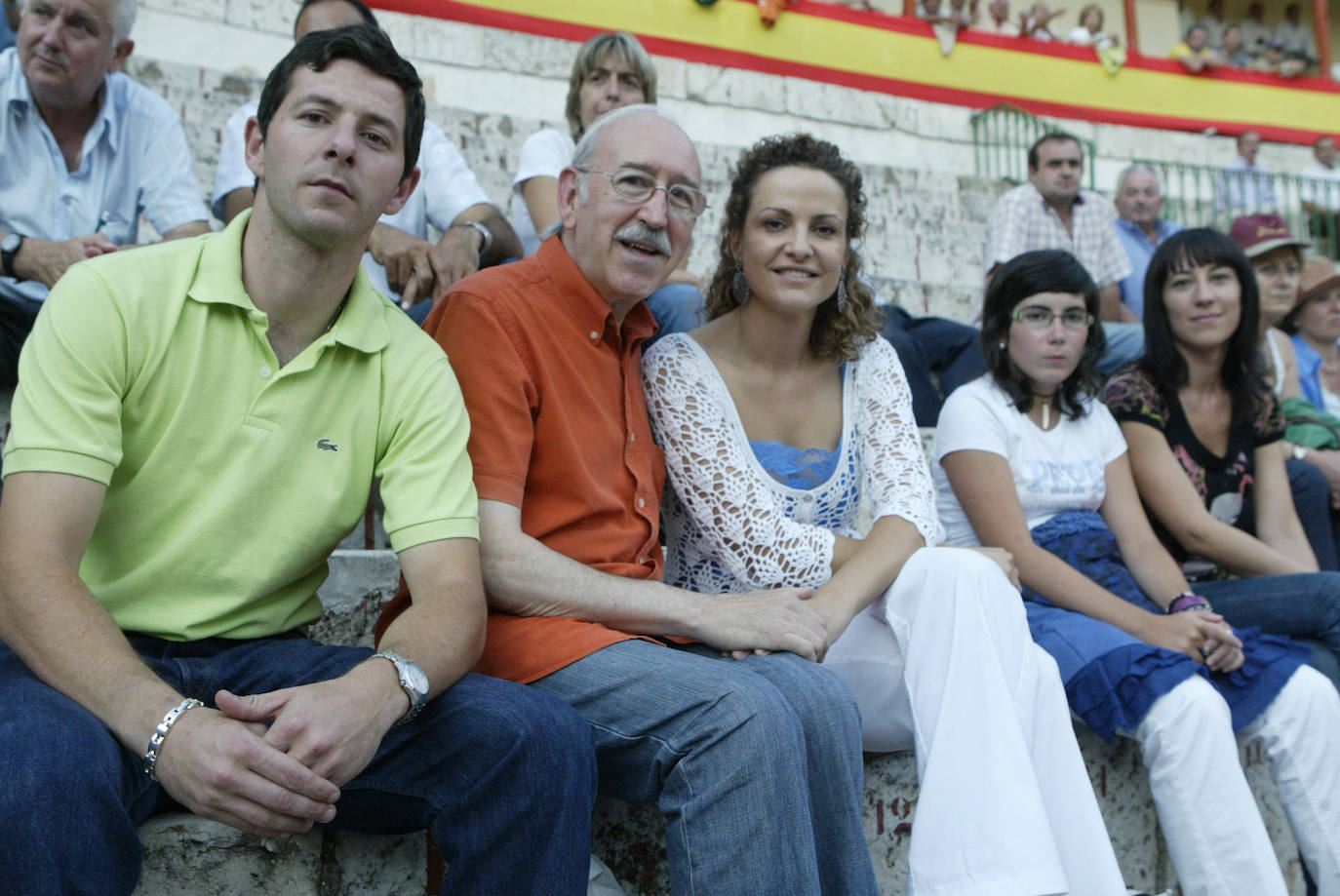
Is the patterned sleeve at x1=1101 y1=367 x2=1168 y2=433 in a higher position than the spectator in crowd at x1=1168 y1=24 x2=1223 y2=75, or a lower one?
lower

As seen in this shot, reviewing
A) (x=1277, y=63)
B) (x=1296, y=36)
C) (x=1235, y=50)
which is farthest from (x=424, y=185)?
(x=1296, y=36)

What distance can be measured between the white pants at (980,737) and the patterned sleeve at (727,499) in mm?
173

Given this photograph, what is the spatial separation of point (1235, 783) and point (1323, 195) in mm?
10349

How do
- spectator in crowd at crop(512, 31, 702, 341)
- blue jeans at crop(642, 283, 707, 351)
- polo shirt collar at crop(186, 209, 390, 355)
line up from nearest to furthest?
polo shirt collar at crop(186, 209, 390, 355) → blue jeans at crop(642, 283, 707, 351) → spectator in crowd at crop(512, 31, 702, 341)

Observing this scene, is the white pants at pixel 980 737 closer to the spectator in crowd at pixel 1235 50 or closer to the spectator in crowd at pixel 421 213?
the spectator in crowd at pixel 421 213

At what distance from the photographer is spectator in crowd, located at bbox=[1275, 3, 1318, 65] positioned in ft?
44.0

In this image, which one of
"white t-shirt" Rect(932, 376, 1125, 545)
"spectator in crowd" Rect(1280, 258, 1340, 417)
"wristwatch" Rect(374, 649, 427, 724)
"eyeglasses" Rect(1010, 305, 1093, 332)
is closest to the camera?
"wristwatch" Rect(374, 649, 427, 724)

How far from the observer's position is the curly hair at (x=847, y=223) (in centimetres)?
233

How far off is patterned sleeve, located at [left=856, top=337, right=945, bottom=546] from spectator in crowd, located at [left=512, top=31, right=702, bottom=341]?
768mm

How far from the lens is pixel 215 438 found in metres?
1.51

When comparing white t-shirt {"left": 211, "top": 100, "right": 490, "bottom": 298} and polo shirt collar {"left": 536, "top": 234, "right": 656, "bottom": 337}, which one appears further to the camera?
white t-shirt {"left": 211, "top": 100, "right": 490, "bottom": 298}

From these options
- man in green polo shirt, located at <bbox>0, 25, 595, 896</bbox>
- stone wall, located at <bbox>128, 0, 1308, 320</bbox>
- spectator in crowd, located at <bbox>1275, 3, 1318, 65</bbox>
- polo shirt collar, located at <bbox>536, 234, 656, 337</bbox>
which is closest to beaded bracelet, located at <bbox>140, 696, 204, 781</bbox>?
man in green polo shirt, located at <bbox>0, 25, 595, 896</bbox>

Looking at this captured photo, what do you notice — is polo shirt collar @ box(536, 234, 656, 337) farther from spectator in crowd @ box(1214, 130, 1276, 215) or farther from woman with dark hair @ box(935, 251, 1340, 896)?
spectator in crowd @ box(1214, 130, 1276, 215)

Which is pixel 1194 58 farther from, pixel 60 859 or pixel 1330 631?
pixel 60 859
